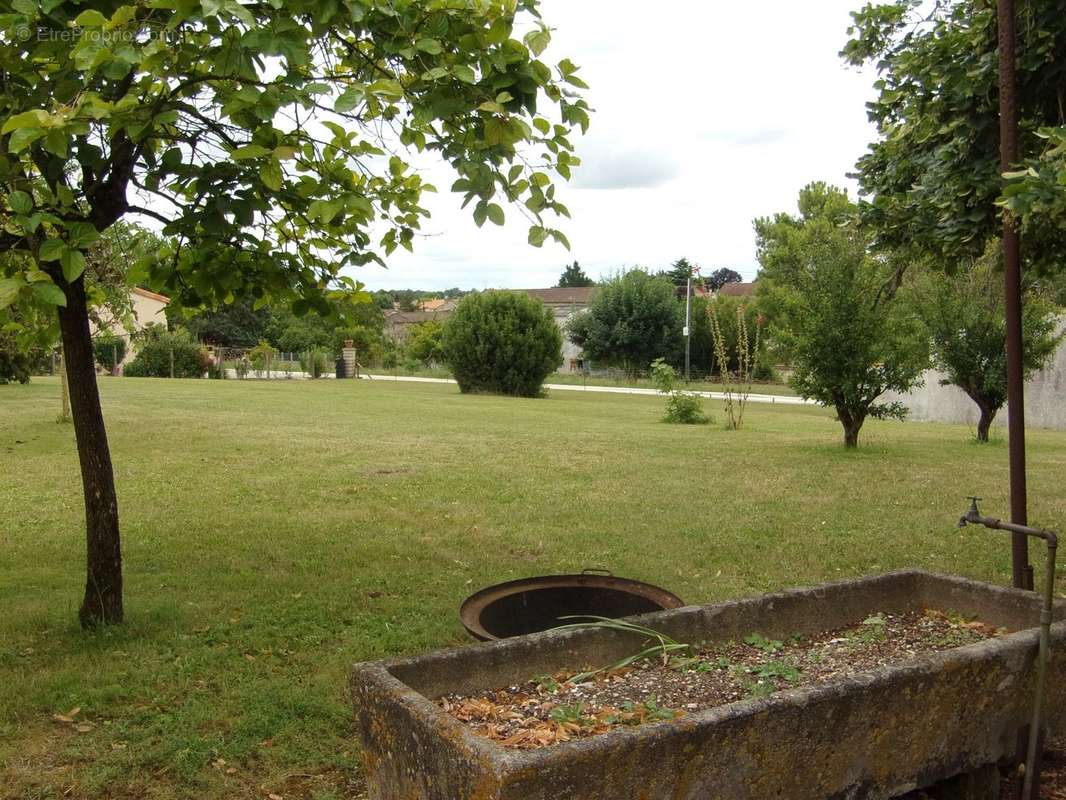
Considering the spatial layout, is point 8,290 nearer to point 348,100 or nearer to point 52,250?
point 52,250

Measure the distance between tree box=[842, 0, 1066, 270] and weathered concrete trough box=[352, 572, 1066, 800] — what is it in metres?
2.77

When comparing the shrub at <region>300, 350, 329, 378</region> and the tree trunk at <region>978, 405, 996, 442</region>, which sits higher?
the shrub at <region>300, 350, 329, 378</region>

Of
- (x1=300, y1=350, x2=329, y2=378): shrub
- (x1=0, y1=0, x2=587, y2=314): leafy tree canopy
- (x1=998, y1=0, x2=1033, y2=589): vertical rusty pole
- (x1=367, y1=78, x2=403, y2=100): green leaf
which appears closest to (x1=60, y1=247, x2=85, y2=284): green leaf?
(x1=0, y1=0, x2=587, y2=314): leafy tree canopy

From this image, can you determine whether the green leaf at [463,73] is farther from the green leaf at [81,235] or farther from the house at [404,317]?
the house at [404,317]

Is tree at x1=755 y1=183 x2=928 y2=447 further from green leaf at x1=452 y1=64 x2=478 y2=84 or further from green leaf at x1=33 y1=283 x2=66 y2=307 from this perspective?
green leaf at x1=33 y1=283 x2=66 y2=307

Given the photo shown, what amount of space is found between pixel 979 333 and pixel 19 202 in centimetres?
1560

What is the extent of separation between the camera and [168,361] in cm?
3562

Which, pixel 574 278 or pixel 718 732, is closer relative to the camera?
pixel 718 732

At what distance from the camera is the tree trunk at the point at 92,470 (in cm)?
452

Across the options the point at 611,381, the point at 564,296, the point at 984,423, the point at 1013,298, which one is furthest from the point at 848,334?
the point at 564,296

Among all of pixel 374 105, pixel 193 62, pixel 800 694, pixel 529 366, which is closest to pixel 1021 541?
pixel 800 694

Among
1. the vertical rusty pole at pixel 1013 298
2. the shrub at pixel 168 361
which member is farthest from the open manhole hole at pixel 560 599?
the shrub at pixel 168 361

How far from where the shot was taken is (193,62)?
10.8 ft

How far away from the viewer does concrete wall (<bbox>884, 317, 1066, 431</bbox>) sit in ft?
62.2
